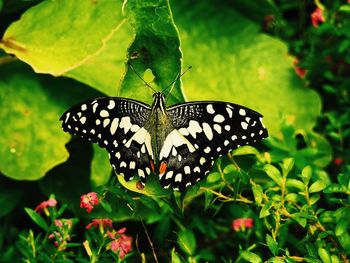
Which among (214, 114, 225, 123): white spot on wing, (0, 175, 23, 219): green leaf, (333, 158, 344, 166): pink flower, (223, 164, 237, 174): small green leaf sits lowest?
(0, 175, 23, 219): green leaf

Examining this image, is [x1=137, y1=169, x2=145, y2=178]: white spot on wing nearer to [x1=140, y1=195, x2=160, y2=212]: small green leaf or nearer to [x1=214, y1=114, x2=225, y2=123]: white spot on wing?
[x1=140, y1=195, x2=160, y2=212]: small green leaf

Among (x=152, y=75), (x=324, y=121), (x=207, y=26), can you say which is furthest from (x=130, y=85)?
(x=324, y=121)

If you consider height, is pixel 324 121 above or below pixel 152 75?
below

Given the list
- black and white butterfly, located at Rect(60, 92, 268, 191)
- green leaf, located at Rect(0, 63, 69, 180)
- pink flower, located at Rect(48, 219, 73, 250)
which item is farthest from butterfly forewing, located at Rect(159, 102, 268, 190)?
green leaf, located at Rect(0, 63, 69, 180)

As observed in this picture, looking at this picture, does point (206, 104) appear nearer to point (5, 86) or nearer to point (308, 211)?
point (308, 211)

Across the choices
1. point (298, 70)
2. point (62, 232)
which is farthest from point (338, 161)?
point (62, 232)

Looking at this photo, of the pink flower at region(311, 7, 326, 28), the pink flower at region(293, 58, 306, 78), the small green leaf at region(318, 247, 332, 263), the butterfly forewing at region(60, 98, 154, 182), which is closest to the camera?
the small green leaf at region(318, 247, 332, 263)

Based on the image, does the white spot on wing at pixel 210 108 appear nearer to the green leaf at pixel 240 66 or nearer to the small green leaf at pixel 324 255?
the small green leaf at pixel 324 255
